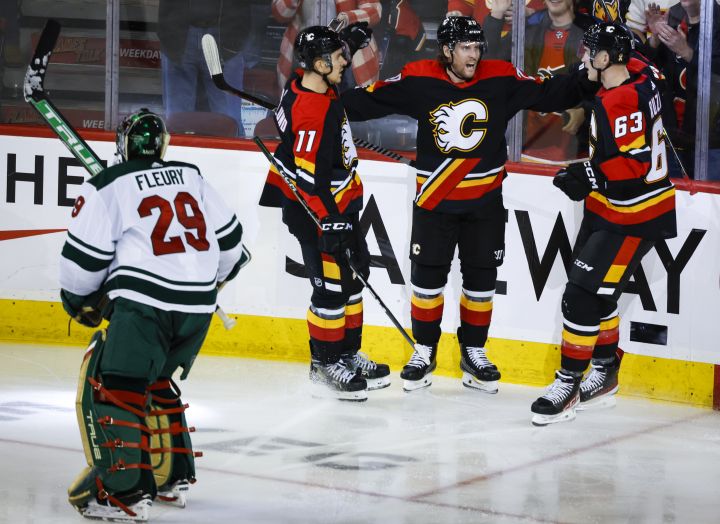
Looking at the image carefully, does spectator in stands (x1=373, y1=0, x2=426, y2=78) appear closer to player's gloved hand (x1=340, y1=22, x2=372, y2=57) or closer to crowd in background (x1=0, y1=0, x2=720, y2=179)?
crowd in background (x1=0, y1=0, x2=720, y2=179)

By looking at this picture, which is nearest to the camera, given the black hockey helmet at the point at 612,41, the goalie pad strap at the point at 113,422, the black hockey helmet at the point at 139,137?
the goalie pad strap at the point at 113,422

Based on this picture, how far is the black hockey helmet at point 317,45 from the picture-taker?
467 centimetres

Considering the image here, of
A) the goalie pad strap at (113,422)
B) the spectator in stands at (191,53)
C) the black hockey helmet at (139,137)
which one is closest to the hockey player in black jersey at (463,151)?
the spectator in stands at (191,53)

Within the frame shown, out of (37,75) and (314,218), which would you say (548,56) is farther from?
(37,75)

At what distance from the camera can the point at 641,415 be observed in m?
4.80

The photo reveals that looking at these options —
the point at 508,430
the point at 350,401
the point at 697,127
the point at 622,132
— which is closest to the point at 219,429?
the point at 350,401

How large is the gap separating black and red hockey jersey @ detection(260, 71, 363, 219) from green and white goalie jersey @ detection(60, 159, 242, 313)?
1278mm

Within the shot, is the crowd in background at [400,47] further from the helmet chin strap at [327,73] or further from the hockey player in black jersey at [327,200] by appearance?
the helmet chin strap at [327,73]

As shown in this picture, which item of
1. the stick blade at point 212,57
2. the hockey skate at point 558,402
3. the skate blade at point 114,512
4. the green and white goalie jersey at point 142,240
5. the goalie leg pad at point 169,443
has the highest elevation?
the stick blade at point 212,57

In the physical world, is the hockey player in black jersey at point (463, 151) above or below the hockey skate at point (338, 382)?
above

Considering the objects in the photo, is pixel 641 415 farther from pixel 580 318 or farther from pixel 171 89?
pixel 171 89

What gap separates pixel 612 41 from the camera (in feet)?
14.6

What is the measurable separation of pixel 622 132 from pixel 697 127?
634 millimetres

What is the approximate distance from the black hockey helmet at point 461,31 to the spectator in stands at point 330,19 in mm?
758
